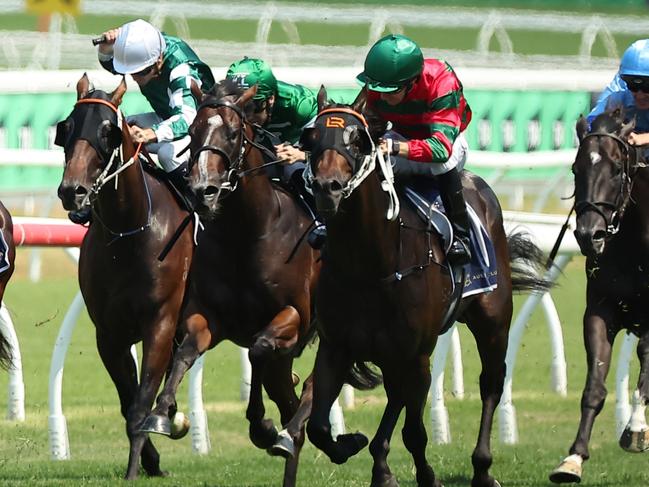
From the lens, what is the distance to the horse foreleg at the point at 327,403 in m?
5.79

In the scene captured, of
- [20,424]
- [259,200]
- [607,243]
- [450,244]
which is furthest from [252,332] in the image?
[20,424]

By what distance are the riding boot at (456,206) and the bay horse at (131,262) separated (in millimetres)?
1234

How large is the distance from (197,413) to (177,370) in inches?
78.3

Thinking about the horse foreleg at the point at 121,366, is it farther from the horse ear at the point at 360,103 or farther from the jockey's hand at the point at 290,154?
the horse ear at the point at 360,103

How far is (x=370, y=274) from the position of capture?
5805mm

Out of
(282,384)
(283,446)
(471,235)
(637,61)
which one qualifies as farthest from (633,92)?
(283,446)

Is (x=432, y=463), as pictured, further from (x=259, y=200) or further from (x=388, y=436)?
(x=259, y=200)

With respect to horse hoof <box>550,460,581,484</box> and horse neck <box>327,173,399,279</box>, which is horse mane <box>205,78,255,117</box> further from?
horse hoof <box>550,460,581,484</box>

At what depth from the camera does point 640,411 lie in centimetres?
680

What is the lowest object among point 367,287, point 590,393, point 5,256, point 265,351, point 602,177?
point 590,393

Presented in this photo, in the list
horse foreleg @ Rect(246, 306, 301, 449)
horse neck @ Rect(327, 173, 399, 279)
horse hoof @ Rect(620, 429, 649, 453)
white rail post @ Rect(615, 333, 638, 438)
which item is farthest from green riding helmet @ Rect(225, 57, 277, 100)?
white rail post @ Rect(615, 333, 638, 438)

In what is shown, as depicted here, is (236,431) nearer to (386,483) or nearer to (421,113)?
(386,483)

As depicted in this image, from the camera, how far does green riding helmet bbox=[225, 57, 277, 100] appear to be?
6.75 meters

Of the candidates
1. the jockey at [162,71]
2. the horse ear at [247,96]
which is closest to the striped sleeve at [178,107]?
the jockey at [162,71]
